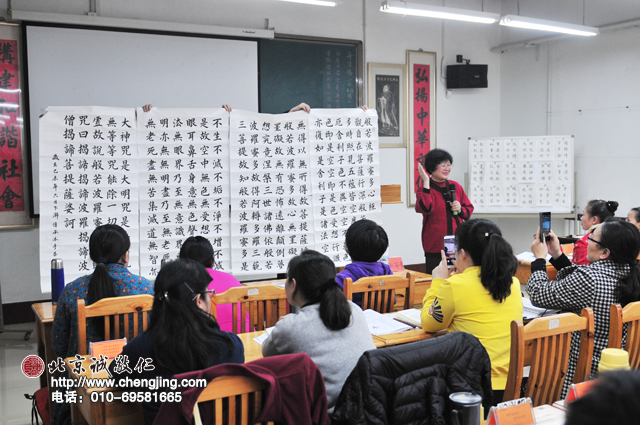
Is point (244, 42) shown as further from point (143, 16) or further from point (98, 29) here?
point (98, 29)

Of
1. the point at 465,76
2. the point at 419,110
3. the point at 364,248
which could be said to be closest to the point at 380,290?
the point at 364,248

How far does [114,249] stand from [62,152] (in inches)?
66.2

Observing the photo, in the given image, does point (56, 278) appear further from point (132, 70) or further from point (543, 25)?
point (543, 25)

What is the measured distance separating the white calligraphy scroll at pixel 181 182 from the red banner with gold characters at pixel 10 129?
1.42 meters

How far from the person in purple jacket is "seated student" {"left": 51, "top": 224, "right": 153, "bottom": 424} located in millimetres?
1022

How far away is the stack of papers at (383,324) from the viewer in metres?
2.34

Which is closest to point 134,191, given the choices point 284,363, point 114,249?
point 114,249

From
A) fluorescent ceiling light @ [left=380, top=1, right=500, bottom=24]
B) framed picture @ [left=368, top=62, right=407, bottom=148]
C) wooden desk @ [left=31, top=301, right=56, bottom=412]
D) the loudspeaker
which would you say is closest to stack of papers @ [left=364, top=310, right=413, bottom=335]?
wooden desk @ [left=31, top=301, right=56, bottom=412]

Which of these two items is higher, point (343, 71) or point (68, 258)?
point (343, 71)

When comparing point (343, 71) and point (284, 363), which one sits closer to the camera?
point (284, 363)

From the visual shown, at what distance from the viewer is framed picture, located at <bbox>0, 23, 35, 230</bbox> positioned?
4.50 m

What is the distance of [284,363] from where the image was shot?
54.6 inches

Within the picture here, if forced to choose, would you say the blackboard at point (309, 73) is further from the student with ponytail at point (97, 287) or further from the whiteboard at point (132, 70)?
the student with ponytail at point (97, 287)

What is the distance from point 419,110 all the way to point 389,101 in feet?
1.48
